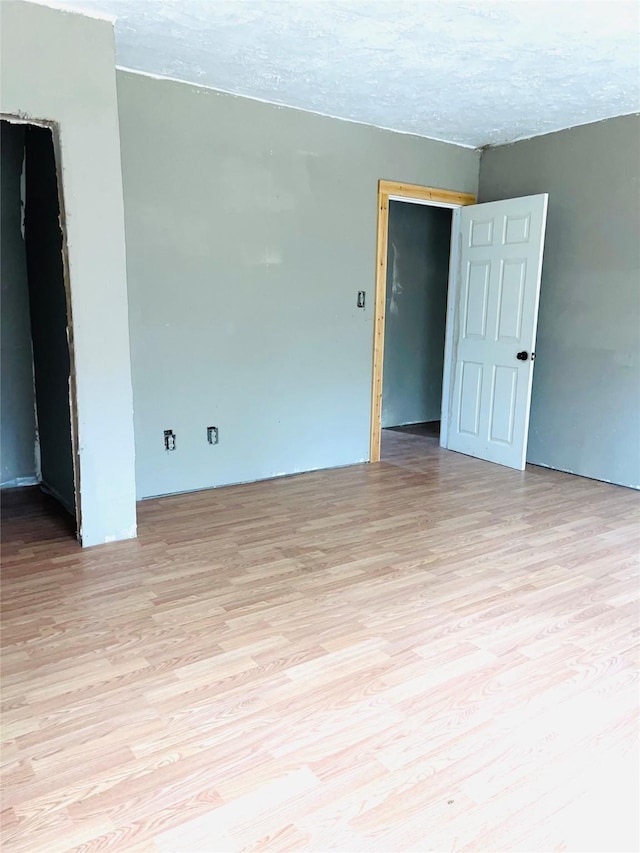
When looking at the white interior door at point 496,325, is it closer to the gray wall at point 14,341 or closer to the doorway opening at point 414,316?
the doorway opening at point 414,316

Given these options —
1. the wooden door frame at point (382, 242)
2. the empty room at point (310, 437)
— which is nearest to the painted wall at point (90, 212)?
the empty room at point (310, 437)

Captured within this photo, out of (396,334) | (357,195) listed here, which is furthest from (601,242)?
(396,334)

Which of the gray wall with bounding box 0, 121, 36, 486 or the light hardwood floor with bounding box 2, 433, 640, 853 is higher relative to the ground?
the gray wall with bounding box 0, 121, 36, 486

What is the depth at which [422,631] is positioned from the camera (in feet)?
7.99

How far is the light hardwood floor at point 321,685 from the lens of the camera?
155 centimetres

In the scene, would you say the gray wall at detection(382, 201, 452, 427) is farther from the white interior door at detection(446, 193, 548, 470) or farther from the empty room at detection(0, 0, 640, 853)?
the white interior door at detection(446, 193, 548, 470)

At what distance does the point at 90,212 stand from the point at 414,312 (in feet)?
14.0

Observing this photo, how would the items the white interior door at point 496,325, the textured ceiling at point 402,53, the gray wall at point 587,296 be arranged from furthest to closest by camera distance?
the white interior door at point 496,325 < the gray wall at point 587,296 < the textured ceiling at point 402,53

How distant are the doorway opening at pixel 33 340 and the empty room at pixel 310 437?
3 cm

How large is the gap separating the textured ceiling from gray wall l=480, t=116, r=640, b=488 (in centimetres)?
36

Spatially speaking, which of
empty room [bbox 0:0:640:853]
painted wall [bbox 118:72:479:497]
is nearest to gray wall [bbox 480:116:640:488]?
empty room [bbox 0:0:640:853]

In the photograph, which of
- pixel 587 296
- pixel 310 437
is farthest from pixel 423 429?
pixel 587 296

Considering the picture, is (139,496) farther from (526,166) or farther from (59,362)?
(526,166)

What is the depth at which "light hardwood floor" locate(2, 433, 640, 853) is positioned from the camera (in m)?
1.55
